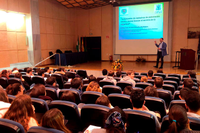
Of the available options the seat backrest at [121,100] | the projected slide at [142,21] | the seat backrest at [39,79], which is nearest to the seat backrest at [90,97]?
the seat backrest at [121,100]

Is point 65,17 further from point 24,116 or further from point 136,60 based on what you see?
point 24,116

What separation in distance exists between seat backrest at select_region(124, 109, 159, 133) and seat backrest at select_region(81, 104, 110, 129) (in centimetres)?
26

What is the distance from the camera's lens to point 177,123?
53.4 inches

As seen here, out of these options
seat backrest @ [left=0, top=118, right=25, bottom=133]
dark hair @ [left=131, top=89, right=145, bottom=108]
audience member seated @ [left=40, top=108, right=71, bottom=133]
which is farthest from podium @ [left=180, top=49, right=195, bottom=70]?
seat backrest @ [left=0, top=118, right=25, bottom=133]

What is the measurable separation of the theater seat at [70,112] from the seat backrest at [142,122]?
0.62 m

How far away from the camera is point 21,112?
60.9 inches

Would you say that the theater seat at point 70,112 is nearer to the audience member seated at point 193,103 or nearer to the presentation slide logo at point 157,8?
the audience member seated at point 193,103

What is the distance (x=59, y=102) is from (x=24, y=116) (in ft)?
1.47

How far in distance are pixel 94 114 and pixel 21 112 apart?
74 cm

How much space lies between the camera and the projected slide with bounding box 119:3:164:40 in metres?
A: 10.4

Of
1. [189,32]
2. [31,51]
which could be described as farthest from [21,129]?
[189,32]

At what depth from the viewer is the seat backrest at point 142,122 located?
5.10 ft

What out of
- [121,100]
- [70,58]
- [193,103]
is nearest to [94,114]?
[121,100]

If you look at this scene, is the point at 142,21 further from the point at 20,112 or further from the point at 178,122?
the point at 20,112
